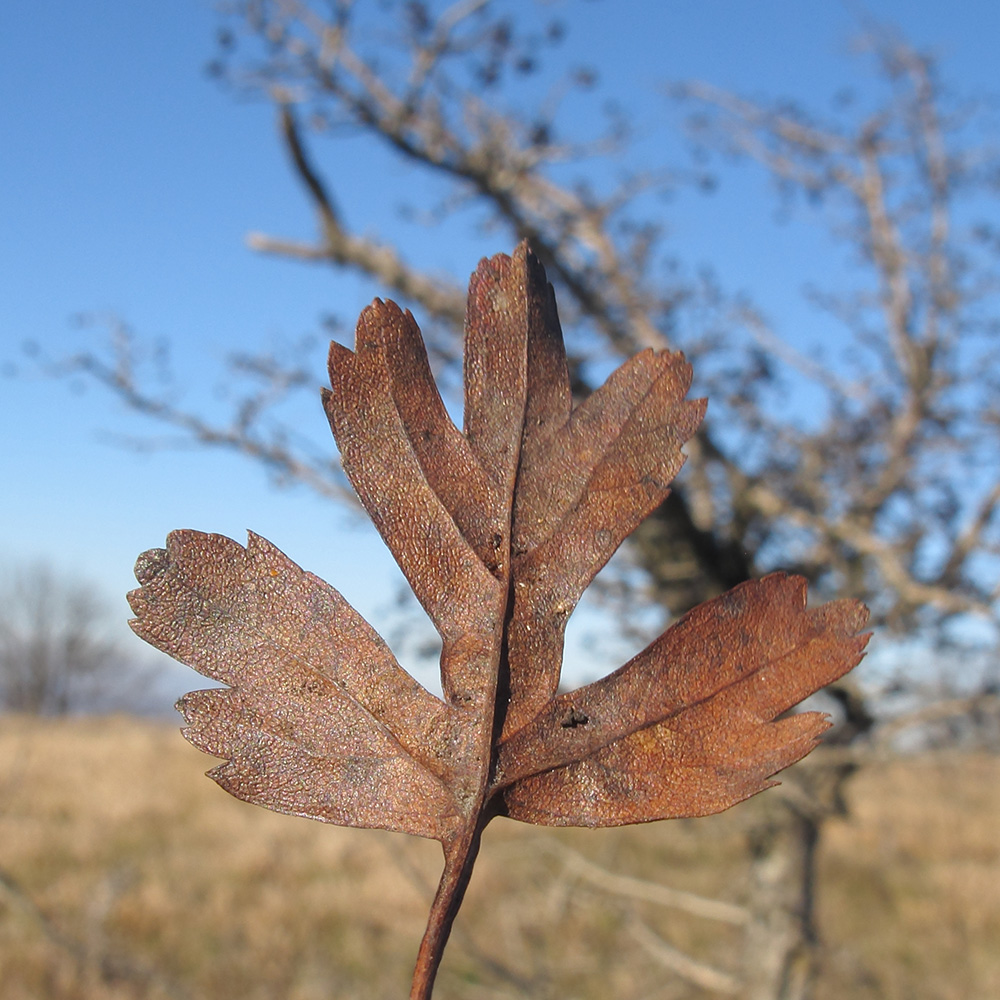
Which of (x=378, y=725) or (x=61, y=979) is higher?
(x=378, y=725)

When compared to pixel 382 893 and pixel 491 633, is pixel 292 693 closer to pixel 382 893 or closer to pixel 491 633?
pixel 491 633

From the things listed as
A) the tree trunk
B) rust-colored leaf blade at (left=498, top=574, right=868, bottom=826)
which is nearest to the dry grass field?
the tree trunk

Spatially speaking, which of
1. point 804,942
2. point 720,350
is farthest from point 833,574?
point 804,942

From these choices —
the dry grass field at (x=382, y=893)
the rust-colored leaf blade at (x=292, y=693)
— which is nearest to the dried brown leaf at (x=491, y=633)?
the rust-colored leaf blade at (x=292, y=693)

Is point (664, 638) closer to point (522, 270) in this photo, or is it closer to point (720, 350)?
point (522, 270)

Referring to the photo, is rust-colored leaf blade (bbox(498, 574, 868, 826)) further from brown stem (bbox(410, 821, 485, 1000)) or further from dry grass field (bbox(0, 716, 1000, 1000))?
dry grass field (bbox(0, 716, 1000, 1000))

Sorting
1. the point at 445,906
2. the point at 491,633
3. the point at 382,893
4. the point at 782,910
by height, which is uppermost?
the point at 382,893

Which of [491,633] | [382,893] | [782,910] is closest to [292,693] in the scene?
[491,633]
